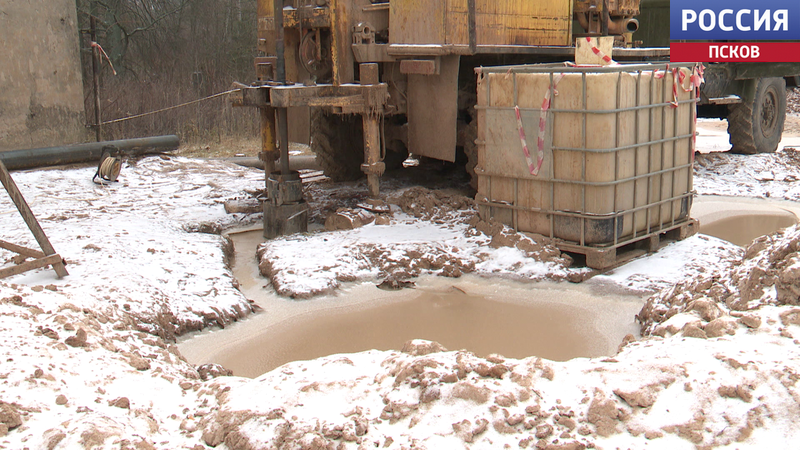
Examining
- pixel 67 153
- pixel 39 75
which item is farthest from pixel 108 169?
pixel 39 75

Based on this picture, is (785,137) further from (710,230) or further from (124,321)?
(124,321)

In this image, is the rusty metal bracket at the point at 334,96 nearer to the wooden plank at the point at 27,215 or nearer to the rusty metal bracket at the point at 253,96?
the rusty metal bracket at the point at 253,96

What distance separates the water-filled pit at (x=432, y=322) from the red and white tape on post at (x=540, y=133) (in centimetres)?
105

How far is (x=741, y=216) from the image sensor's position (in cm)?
854

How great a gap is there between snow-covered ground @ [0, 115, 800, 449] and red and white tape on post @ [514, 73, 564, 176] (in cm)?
80

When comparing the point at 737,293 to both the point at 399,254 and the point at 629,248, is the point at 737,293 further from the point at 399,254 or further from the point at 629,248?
the point at 399,254

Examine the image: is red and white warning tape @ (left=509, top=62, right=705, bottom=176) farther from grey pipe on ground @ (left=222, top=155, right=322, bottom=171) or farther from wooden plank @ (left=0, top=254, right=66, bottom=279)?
grey pipe on ground @ (left=222, top=155, right=322, bottom=171)

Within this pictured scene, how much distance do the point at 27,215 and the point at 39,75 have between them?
665 centimetres

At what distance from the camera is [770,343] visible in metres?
3.70

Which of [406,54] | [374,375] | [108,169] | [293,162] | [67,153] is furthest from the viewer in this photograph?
[293,162]

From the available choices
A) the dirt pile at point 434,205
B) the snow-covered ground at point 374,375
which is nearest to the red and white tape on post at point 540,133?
the snow-covered ground at point 374,375

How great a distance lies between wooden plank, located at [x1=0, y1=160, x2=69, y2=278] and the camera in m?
5.27

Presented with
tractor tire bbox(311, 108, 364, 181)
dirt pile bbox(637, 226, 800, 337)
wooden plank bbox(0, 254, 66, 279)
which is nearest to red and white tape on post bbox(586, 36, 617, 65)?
dirt pile bbox(637, 226, 800, 337)

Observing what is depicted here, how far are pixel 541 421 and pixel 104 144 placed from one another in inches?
376
